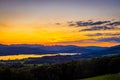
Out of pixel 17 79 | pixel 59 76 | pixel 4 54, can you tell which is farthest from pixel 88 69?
pixel 4 54

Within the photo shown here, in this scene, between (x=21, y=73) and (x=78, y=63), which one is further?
(x=78, y=63)

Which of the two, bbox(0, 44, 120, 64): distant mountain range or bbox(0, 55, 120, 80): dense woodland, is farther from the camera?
bbox(0, 44, 120, 64): distant mountain range

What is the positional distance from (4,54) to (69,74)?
138 ft

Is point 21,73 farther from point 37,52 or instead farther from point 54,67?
point 37,52

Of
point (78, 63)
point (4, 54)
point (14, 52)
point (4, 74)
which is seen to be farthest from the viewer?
point (14, 52)


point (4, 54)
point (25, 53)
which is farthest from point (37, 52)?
point (4, 54)

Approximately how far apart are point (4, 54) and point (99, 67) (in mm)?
43393

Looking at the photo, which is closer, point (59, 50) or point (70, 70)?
point (70, 70)

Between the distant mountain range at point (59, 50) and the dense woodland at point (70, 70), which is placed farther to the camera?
the distant mountain range at point (59, 50)

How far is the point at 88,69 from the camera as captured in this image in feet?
104

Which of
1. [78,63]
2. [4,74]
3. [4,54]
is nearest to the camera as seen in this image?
[4,74]

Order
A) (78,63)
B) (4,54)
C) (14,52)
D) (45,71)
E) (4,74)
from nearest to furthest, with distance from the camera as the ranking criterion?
(4,74)
(45,71)
(78,63)
(4,54)
(14,52)

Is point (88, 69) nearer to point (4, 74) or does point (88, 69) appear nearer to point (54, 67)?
point (54, 67)

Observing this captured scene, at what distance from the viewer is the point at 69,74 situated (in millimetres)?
31453
